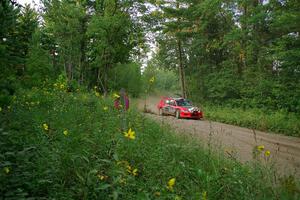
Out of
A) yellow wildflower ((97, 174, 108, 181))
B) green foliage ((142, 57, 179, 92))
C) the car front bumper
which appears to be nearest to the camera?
yellow wildflower ((97, 174, 108, 181))

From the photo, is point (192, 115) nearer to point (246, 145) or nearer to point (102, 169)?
point (246, 145)

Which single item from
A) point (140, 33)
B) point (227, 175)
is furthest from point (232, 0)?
point (227, 175)

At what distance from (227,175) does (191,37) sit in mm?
27788

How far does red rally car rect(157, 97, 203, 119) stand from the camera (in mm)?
21031

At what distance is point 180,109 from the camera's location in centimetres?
2172

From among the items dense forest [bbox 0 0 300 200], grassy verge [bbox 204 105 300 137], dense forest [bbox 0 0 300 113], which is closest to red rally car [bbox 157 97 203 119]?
grassy verge [bbox 204 105 300 137]

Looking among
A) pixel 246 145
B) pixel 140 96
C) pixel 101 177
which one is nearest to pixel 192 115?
pixel 246 145

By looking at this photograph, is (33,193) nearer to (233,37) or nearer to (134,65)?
(233,37)

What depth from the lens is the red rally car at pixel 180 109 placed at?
21.0 m

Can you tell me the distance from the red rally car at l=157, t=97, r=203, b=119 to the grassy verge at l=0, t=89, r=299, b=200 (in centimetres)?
1508

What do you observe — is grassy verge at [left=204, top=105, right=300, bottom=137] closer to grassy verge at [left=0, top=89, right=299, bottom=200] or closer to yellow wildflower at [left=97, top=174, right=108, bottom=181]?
grassy verge at [left=0, top=89, right=299, bottom=200]

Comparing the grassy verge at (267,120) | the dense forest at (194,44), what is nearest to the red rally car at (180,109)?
the grassy verge at (267,120)

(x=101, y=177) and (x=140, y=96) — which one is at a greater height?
(x=140, y=96)

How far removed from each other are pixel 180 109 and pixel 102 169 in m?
18.7
